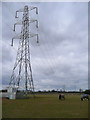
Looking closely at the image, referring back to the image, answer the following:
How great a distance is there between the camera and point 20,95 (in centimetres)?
6209

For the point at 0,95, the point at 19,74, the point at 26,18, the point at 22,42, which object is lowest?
the point at 0,95

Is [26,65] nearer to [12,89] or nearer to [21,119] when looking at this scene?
[12,89]

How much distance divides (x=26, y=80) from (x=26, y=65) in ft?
10.8

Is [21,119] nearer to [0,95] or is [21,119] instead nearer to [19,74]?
[19,74]

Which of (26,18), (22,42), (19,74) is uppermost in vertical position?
(26,18)

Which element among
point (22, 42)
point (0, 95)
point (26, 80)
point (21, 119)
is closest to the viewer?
point (21, 119)

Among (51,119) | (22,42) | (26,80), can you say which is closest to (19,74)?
(26,80)

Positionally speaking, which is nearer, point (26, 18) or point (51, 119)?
point (51, 119)

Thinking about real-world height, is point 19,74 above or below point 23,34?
below

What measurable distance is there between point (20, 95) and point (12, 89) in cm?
237

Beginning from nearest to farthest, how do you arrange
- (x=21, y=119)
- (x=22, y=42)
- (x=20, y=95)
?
(x=21, y=119) < (x=22, y=42) < (x=20, y=95)

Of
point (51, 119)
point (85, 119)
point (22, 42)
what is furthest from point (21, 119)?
point (22, 42)

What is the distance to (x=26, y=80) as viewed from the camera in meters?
51.1

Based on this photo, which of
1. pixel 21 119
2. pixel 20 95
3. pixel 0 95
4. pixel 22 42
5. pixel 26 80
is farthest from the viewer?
pixel 0 95
